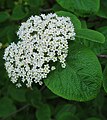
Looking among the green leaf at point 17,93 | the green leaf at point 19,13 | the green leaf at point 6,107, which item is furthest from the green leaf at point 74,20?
the green leaf at point 6,107

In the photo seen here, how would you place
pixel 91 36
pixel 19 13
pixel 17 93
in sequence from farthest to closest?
1. pixel 17 93
2. pixel 19 13
3. pixel 91 36

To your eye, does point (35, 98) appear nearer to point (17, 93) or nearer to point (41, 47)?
point (17, 93)

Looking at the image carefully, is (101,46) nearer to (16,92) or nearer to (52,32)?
(52,32)

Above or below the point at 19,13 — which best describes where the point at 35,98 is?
below

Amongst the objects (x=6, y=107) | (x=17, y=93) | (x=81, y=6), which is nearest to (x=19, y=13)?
(x=81, y=6)

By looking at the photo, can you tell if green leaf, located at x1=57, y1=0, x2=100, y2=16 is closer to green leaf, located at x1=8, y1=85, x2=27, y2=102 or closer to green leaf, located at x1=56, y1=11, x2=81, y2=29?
green leaf, located at x1=56, y1=11, x2=81, y2=29

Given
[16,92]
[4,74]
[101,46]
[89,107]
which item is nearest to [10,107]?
[16,92]

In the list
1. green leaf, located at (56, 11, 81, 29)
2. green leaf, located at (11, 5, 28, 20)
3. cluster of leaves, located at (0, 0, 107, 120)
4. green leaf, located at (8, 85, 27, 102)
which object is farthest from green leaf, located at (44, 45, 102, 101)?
green leaf, located at (8, 85, 27, 102)
